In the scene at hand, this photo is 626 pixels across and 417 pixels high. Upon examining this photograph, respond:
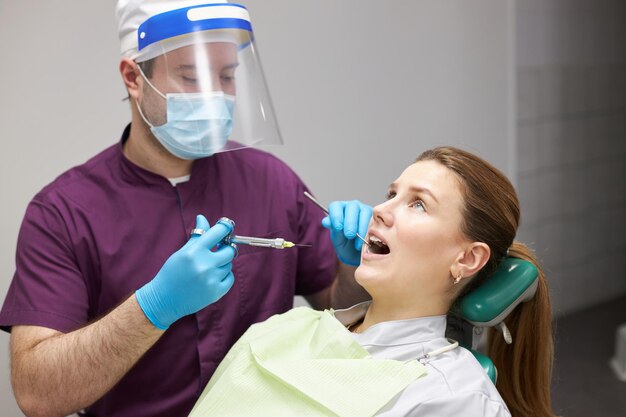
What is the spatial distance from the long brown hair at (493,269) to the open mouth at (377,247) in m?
0.20

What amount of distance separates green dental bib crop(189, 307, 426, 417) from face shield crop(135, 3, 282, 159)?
0.48 metres

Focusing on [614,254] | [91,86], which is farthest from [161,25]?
[614,254]

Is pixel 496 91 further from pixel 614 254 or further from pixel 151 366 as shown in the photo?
pixel 151 366

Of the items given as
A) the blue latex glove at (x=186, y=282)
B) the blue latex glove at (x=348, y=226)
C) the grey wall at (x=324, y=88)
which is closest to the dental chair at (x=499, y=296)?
the blue latex glove at (x=348, y=226)

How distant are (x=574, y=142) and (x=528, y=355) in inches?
92.9

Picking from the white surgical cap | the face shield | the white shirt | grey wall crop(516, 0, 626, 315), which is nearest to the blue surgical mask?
the face shield

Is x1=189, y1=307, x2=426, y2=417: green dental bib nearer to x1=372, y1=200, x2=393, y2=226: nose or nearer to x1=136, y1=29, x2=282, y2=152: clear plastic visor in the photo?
x1=372, y1=200, x2=393, y2=226: nose

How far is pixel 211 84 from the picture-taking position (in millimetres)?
1656

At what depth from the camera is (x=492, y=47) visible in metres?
3.16

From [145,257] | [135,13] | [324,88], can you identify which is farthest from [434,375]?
[324,88]

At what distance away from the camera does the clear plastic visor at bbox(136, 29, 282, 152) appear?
164 centimetres

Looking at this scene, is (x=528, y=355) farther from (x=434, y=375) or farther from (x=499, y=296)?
(x=434, y=375)

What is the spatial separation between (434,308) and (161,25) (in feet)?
A: 2.95

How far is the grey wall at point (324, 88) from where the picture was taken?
2.15 m
